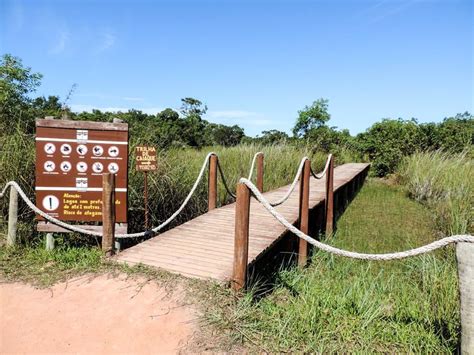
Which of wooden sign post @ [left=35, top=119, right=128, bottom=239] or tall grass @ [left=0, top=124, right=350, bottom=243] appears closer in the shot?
wooden sign post @ [left=35, top=119, right=128, bottom=239]

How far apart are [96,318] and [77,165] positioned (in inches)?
87.2

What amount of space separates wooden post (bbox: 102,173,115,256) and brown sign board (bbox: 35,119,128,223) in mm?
844

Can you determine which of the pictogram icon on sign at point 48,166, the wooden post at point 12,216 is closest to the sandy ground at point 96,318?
the wooden post at point 12,216

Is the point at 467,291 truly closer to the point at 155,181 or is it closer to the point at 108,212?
the point at 108,212

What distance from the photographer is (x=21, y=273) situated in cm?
367

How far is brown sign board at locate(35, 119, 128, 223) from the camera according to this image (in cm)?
446

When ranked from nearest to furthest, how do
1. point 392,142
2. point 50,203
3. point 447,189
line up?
point 50,203
point 447,189
point 392,142

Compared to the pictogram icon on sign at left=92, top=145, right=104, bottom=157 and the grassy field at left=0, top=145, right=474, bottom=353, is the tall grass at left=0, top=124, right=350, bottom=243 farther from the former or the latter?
the pictogram icon on sign at left=92, top=145, right=104, bottom=157

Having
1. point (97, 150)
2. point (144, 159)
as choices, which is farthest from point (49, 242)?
point (144, 159)

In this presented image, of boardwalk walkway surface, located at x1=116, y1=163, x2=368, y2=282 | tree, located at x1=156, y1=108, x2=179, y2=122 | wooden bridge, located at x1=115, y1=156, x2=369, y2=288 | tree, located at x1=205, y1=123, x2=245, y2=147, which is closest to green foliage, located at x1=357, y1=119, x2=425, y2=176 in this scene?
wooden bridge, located at x1=115, y1=156, x2=369, y2=288

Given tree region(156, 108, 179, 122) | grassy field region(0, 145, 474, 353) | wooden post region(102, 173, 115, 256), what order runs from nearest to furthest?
1. grassy field region(0, 145, 474, 353)
2. wooden post region(102, 173, 115, 256)
3. tree region(156, 108, 179, 122)

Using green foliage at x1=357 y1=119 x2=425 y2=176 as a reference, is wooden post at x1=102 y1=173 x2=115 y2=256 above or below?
below

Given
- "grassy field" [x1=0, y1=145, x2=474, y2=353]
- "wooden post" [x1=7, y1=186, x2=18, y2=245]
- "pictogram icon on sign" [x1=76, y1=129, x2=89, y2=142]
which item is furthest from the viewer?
"pictogram icon on sign" [x1=76, y1=129, x2=89, y2=142]

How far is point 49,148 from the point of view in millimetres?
4461
